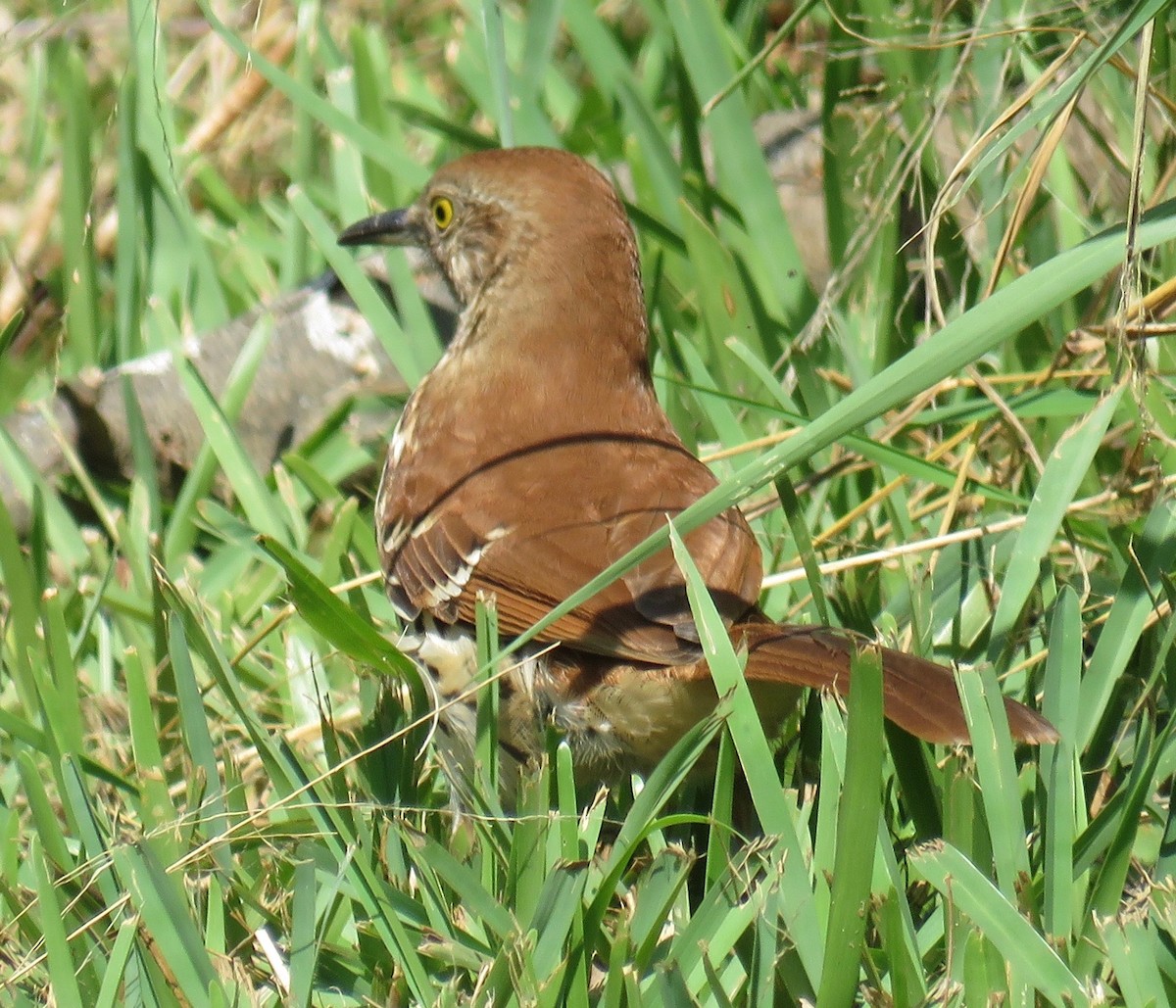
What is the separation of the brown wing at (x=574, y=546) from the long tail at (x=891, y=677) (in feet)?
0.40

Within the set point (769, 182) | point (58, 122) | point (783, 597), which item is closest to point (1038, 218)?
point (769, 182)

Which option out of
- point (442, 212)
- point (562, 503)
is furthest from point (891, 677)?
point (442, 212)

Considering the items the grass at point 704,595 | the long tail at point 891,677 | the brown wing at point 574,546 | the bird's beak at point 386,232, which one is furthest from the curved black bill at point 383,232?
the long tail at point 891,677

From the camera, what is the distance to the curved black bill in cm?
362

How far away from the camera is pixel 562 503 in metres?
2.69

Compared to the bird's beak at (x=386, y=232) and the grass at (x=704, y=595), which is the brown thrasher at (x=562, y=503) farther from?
the grass at (x=704, y=595)

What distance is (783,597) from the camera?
10.4ft

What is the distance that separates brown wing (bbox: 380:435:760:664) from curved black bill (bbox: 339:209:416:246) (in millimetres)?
853

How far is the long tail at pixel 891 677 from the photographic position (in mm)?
2082

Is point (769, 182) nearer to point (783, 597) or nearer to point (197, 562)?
point (783, 597)

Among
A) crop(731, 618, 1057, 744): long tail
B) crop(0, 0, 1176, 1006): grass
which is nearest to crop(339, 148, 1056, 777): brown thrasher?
crop(731, 618, 1057, 744): long tail

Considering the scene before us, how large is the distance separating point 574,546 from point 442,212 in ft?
3.93

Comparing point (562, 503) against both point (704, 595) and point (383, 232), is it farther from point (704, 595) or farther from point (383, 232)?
point (383, 232)

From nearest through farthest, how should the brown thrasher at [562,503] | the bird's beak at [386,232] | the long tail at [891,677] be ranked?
the long tail at [891,677] → the brown thrasher at [562,503] → the bird's beak at [386,232]
